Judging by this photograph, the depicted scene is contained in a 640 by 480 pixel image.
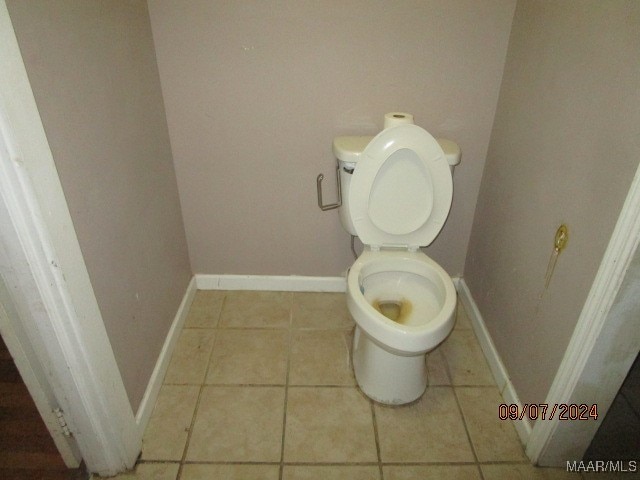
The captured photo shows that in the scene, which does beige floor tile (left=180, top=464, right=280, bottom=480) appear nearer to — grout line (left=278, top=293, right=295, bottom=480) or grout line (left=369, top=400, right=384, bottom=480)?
grout line (left=278, top=293, right=295, bottom=480)

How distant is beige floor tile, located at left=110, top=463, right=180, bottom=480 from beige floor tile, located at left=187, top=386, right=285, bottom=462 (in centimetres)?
6

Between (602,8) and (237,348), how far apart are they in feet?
5.17

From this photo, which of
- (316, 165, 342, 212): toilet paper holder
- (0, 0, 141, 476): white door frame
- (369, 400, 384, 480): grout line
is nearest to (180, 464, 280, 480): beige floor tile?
(0, 0, 141, 476): white door frame

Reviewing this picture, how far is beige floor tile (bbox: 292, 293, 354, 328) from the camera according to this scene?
5.84 feet

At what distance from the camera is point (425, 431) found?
4.37ft

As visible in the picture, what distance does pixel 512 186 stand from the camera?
4.59ft

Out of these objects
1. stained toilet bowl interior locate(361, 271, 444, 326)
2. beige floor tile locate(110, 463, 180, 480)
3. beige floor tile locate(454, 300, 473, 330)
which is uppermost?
stained toilet bowl interior locate(361, 271, 444, 326)

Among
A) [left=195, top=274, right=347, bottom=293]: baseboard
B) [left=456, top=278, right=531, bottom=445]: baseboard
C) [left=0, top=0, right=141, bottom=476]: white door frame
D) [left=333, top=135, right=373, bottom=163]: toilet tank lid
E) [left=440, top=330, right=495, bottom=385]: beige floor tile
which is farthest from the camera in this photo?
[left=195, top=274, right=347, bottom=293]: baseboard

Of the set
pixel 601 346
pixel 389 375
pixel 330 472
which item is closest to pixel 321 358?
pixel 389 375

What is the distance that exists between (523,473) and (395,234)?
0.85 meters

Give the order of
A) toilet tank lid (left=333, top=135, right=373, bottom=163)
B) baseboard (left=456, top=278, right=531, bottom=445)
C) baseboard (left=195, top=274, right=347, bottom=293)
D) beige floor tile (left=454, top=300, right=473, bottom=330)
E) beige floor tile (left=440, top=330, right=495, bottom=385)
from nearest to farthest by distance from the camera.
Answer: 1. baseboard (left=456, top=278, right=531, bottom=445)
2. toilet tank lid (left=333, top=135, right=373, bottom=163)
3. beige floor tile (left=440, top=330, right=495, bottom=385)
4. beige floor tile (left=454, top=300, right=473, bottom=330)
5. baseboard (left=195, top=274, right=347, bottom=293)

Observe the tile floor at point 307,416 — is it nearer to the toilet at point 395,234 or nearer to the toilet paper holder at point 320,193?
the toilet at point 395,234

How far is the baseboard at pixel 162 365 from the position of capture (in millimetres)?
1305

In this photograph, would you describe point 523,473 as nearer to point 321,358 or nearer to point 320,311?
point 321,358
